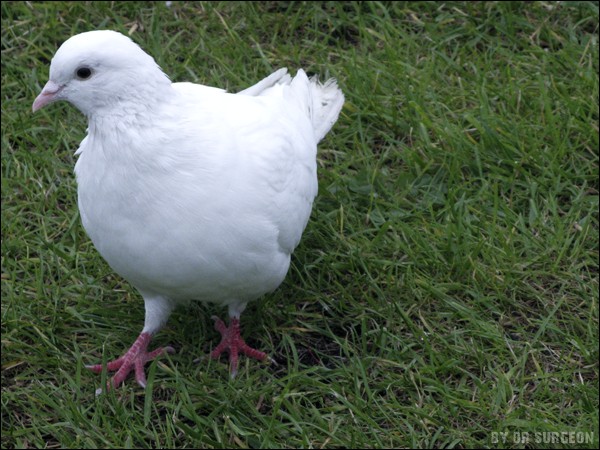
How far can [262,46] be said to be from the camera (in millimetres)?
6035

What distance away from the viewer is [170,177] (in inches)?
141

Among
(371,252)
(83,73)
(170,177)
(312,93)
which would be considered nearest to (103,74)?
(83,73)

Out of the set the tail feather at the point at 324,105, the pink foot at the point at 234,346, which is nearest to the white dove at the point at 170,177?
the pink foot at the point at 234,346

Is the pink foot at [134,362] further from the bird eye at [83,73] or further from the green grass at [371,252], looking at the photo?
the bird eye at [83,73]

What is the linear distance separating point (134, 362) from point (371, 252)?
135 centimetres

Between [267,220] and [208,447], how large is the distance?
3.42 feet

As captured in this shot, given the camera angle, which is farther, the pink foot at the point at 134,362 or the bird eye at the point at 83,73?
the pink foot at the point at 134,362

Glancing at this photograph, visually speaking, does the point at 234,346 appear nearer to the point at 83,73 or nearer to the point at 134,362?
the point at 134,362

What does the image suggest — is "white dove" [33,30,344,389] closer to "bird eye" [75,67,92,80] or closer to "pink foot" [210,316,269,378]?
"bird eye" [75,67,92,80]

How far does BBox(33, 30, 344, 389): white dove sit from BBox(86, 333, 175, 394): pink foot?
0.47 metres

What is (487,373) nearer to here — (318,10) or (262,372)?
(262,372)

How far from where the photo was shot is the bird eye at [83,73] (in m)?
3.49

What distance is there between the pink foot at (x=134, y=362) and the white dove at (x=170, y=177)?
47 centimetres

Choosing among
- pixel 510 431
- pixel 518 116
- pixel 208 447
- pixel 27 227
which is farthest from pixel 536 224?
pixel 27 227
